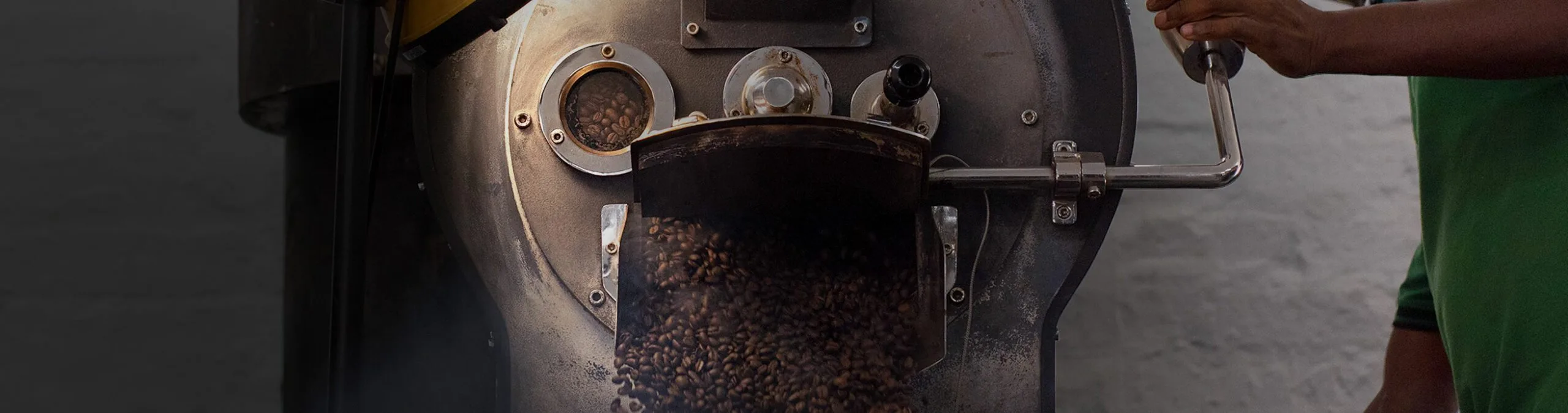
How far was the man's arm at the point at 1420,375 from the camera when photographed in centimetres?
120

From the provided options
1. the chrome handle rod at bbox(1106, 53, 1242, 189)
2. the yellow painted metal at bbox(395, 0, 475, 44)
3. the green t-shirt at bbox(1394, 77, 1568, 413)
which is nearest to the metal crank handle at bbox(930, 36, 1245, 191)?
the chrome handle rod at bbox(1106, 53, 1242, 189)

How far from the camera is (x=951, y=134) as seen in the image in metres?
0.95

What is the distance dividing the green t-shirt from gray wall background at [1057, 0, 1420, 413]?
57 centimetres

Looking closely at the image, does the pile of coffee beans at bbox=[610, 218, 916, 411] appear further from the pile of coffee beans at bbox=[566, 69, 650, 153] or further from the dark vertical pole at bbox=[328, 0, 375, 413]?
the dark vertical pole at bbox=[328, 0, 375, 413]

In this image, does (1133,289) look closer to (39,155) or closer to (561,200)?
(561,200)

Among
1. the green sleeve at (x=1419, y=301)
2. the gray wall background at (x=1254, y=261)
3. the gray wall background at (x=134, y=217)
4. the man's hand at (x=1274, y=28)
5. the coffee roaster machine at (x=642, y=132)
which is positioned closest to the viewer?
the gray wall background at (x=134, y=217)

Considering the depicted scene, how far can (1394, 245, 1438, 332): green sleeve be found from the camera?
1194mm

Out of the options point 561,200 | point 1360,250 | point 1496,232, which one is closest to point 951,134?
point 561,200

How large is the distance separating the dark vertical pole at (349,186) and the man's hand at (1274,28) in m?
0.70

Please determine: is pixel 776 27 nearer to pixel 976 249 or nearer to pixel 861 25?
pixel 861 25

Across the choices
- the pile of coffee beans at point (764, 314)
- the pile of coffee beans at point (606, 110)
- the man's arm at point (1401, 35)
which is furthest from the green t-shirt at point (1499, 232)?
the pile of coffee beans at point (606, 110)

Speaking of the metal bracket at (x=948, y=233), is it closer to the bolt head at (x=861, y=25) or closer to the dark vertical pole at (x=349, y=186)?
the bolt head at (x=861, y=25)

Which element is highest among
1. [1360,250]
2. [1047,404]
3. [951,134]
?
[951,134]

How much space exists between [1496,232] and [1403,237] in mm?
820
